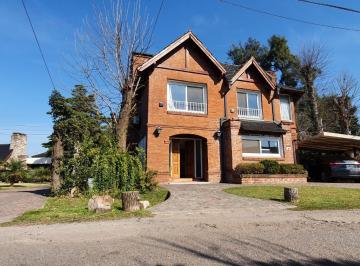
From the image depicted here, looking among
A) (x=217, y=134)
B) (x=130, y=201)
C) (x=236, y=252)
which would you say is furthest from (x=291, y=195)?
(x=217, y=134)

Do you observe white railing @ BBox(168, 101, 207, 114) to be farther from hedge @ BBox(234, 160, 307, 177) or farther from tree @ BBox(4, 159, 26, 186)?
tree @ BBox(4, 159, 26, 186)

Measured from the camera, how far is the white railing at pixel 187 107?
19047 millimetres

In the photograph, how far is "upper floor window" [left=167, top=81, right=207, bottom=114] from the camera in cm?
1919

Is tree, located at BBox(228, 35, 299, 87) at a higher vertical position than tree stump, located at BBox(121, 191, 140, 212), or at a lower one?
higher

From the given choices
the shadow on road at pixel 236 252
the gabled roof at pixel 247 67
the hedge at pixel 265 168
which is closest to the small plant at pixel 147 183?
the hedge at pixel 265 168

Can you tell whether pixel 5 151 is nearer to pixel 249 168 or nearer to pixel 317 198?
pixel 249 168

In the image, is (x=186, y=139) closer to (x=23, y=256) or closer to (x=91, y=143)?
(x=91, y=143)

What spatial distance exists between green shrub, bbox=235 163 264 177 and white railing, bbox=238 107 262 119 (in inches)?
164

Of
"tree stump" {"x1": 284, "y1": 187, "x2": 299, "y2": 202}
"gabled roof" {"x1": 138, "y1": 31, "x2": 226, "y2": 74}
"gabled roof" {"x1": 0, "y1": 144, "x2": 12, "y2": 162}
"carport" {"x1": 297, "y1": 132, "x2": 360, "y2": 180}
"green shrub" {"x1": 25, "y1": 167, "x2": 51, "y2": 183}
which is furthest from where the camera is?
"gabled roof" {"x1": 0, "y1": 144, "x2": 12, "y2": 162}

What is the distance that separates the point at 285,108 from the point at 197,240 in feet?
63.1

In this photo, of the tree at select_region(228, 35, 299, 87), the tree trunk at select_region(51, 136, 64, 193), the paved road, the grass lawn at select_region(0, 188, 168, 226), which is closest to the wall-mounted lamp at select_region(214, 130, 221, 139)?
the tree trunk at select_region(51, 136, 64, 193)

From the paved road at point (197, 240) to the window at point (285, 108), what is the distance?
14.8 m

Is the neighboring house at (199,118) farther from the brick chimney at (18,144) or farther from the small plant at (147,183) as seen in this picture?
the brick chimney at (18,144)

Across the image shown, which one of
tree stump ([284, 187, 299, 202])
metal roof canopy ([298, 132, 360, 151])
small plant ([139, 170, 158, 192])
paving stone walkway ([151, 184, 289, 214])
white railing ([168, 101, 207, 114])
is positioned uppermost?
white railing ([168, 101, 207, 114])
